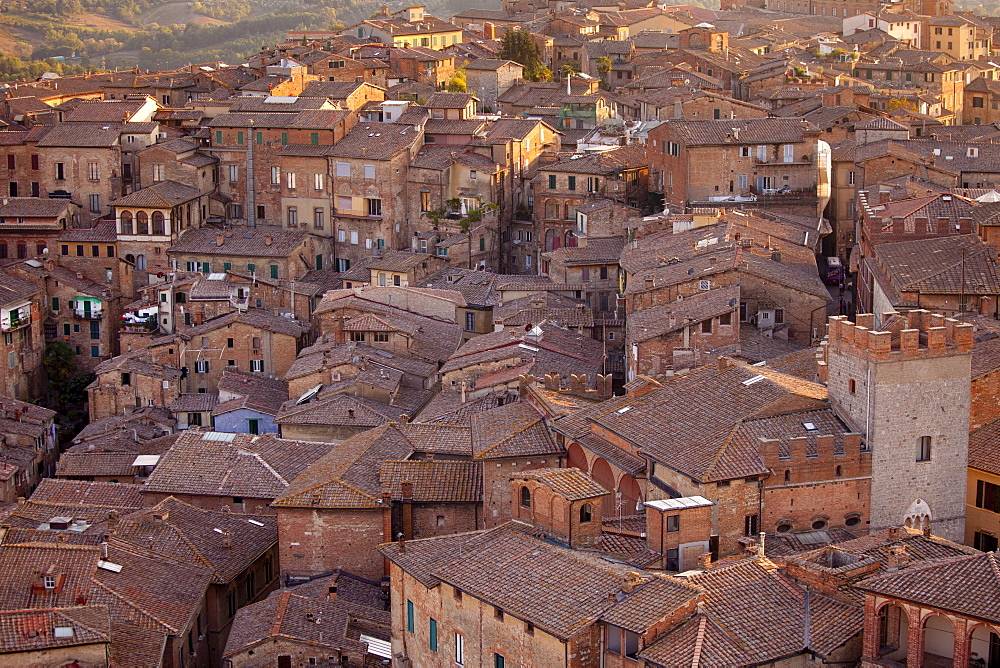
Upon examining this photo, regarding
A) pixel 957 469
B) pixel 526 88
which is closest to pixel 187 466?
pixel 957 469


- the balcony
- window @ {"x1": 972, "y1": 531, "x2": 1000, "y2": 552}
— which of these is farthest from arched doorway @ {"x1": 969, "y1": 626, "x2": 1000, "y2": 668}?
the balcony

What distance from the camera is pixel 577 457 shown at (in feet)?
152

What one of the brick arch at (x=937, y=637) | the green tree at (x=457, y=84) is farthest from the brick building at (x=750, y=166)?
the brick arch at (x=937, y=637)

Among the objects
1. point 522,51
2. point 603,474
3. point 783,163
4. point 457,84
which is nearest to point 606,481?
point 603,474

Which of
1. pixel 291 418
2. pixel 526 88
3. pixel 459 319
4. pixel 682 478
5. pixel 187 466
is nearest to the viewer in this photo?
pixel 682 478

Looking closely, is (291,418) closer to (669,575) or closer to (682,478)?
(682,478)

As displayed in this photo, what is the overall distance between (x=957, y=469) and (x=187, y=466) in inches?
1006

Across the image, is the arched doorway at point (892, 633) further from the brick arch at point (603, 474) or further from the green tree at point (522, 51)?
the green tree at point (522, 51)

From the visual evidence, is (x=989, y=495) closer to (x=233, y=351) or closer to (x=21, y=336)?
(x=233, y=351)

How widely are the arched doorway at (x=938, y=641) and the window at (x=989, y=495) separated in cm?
1029

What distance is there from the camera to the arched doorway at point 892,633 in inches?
1320

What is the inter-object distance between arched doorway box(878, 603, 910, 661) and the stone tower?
7790 mm

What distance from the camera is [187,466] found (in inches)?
2237

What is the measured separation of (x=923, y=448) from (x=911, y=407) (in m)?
1.12
